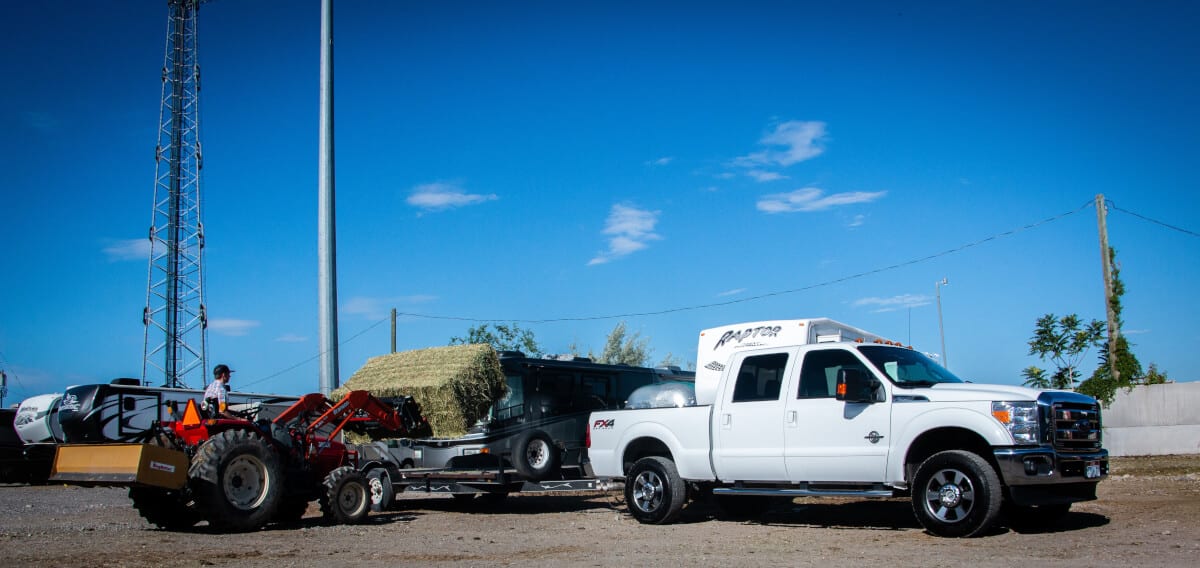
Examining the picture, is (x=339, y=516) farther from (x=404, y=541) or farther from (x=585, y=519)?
(x=585, y=519)

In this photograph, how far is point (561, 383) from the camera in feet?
53.4

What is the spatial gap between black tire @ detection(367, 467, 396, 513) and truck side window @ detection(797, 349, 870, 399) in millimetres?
6481

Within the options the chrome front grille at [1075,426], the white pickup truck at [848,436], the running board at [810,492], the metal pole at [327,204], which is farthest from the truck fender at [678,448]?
the metal pole at [327,204]

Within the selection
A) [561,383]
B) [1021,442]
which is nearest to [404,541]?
[561,383]

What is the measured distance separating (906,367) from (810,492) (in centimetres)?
182

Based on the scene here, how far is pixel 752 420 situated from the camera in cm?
1152

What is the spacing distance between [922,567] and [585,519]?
6.63m

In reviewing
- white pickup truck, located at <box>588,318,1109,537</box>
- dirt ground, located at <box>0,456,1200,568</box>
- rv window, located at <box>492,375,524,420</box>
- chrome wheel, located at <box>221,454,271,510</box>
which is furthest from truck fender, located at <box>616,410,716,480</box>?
chrome wheel, located at <box>221,454,271,510</box>

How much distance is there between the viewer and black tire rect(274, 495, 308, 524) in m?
13.1

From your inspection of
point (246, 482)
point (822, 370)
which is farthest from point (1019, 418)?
point (246, 482)

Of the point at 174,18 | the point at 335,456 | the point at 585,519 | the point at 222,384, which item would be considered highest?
the point at 174,18

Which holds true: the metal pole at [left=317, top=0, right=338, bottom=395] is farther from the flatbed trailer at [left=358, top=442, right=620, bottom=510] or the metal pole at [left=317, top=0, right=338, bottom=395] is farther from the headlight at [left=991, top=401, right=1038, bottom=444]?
the headlight at [left=991, top=401, right=1038, bottom=444]

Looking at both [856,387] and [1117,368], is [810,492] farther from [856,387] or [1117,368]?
[1117,368]

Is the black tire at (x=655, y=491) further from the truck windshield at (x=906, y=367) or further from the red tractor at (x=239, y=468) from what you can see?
the red tractor at (x=239, y=468)
